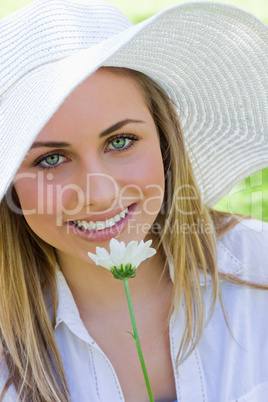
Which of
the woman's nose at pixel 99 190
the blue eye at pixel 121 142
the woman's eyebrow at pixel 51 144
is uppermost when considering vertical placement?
the blue eye at pixel 121 142

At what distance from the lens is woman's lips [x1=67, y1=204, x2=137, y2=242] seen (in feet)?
5.44

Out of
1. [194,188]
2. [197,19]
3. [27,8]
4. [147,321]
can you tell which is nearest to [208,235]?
[194,188]

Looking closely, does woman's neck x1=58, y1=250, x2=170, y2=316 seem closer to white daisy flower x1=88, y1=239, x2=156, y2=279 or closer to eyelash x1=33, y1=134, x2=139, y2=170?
eyelash x1=33, y1=134, x2=139, y2=170

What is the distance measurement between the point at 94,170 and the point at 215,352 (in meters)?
0.64

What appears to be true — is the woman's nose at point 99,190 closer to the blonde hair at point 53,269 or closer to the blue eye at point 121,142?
the blue eye at point 121,142

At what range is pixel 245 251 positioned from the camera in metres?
1.99

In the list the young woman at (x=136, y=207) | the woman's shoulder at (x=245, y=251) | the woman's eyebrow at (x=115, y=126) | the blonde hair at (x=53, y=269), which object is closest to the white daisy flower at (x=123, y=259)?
the young woman at (x=136, y=207)

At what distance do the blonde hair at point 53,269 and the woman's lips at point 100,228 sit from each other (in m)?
0.27

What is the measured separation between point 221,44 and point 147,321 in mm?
766

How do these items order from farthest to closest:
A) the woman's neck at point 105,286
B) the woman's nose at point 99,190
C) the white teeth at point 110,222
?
the woman's neck at point 105,286
the white teeth at point 110,222
the woman's nose at point 99,190

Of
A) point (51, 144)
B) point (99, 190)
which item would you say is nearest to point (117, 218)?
point (99, 190)

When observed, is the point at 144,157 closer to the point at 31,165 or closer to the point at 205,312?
the point at 31,165

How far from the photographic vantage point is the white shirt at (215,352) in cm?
183

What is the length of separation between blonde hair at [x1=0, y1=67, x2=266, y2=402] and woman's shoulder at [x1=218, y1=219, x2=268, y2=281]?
33 millimetres
